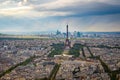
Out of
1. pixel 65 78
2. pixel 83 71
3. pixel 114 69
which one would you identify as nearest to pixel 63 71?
pixel 83 71

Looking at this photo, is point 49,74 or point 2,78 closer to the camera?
point 2,78

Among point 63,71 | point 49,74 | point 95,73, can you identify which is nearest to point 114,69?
point 95,73

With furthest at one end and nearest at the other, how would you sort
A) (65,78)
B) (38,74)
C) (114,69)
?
(114,69), (38,74), (65,78)

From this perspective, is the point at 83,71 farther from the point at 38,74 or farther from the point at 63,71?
the point at 38,74

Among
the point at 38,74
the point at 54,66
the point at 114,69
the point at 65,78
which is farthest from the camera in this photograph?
the point at 54,66

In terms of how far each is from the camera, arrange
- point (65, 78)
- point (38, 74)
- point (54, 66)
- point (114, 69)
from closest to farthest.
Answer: point (65, 78) → point (38, 74) → point (114, 69) → point (54, 66)

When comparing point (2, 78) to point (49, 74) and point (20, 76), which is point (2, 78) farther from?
point (49, 74)

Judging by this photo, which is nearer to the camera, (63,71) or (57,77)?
(57,77)
